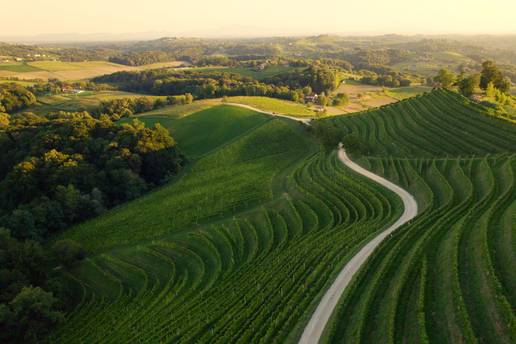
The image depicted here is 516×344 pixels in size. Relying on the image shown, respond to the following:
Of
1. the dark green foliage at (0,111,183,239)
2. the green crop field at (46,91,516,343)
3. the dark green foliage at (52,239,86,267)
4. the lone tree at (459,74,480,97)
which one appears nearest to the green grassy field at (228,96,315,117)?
the green crop field at (46,91,516,343)

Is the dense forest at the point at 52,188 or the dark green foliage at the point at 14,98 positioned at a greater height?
the dark green foliage at the point at 14,98

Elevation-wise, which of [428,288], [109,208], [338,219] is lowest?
[109,208]

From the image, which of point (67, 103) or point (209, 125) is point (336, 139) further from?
point (67, 103)


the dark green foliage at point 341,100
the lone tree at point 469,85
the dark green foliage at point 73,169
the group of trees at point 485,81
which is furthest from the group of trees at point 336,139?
the dark green foliage at point 341,100

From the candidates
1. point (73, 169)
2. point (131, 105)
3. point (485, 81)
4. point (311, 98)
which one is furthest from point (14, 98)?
point (485, 81)

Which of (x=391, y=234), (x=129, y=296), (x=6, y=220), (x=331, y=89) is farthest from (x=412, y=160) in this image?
(x=331, y=89)

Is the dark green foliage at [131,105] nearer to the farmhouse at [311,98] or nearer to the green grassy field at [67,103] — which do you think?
the green grassy field at [67,103]

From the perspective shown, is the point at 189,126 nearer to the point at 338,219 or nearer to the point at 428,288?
the point at 338,219
